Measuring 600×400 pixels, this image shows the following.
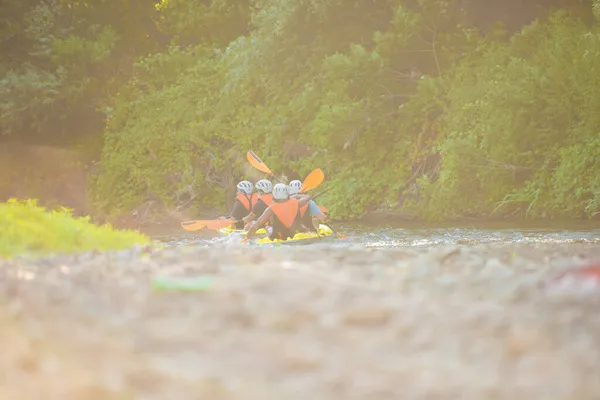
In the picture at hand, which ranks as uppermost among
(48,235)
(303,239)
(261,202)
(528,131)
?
(48,235)

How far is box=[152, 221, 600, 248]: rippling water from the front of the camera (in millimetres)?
14852

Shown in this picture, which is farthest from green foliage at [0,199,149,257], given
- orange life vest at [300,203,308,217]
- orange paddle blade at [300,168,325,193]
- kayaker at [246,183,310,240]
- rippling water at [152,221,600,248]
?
orange paddle blade at [300,168,325,193]

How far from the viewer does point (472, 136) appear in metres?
19.4

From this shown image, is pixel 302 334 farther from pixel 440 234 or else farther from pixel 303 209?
pixel 440 234

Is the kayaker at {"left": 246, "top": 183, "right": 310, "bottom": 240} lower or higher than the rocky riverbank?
lower

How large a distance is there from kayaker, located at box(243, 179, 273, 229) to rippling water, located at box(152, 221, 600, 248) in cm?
46

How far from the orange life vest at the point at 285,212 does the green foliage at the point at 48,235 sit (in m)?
4.74

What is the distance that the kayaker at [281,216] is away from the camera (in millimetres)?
15070

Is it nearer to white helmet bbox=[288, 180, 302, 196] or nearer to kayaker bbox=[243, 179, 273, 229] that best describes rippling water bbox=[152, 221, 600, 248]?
kayaker bbox=[243, 179, 273, 229]

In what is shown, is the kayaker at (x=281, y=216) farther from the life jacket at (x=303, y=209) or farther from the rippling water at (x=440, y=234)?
the rippling water at (x=440, y=234)

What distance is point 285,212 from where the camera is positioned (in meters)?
15.1

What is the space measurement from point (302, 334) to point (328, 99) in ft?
59.2

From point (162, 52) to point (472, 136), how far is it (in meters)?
12.5

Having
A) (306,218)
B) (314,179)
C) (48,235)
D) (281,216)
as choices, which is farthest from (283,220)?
(48,235)
